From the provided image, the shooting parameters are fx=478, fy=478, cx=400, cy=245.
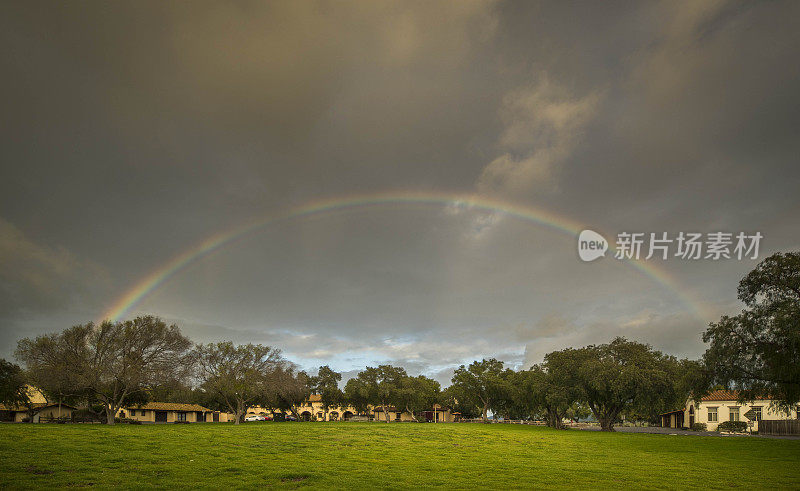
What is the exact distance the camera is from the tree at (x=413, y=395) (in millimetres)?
95438

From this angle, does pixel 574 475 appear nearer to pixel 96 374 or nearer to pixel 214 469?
pixel 214 469

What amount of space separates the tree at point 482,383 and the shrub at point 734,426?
108 ft

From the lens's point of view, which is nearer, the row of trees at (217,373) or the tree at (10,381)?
the row of trees at (217,373)

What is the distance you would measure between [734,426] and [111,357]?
265 ft

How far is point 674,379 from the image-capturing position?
181ft

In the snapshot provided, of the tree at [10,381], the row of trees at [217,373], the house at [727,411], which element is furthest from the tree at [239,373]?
the house at [727,411]

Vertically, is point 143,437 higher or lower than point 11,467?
lower

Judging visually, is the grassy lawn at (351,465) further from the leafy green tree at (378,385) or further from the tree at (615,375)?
the leafy green tree at (378,385)

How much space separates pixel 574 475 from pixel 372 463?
8.45 metres

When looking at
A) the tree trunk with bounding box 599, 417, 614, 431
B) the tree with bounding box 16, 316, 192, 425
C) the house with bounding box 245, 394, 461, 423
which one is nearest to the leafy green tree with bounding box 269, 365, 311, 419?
the tree with bounding box 16, 316, 192, 425

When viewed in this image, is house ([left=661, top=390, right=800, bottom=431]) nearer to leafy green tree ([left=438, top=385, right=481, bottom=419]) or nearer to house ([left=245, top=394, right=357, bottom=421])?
leafy green tree ([left=438, top=385, right=481, bottom=419])

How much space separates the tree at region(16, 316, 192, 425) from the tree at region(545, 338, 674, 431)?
2005 inches

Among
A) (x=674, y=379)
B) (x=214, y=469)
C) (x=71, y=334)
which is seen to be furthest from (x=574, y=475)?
Answer: (x=71, y=334)

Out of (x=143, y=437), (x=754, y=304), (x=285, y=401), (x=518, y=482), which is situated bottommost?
(x=285, y=401)
